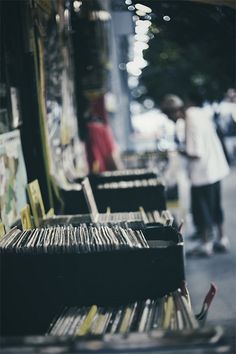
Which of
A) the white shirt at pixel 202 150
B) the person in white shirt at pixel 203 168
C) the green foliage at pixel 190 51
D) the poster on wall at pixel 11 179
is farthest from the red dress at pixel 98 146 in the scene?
the poster on wall at pixel 11 179

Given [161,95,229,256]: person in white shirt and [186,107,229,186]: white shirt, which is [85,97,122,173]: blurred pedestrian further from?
[186,107,229,186]: white shirt

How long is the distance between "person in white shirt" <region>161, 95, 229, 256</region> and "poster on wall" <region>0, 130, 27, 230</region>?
3075 millimetres

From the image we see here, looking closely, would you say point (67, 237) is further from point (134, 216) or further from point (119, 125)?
point (119, 125)

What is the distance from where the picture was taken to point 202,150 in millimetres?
5656

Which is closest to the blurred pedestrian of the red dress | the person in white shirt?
the red dress

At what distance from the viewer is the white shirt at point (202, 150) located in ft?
18.5

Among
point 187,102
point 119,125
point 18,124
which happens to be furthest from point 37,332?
point 119,125

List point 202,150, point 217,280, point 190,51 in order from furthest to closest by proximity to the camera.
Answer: point 190,51 → point 202,150 → point 217,280

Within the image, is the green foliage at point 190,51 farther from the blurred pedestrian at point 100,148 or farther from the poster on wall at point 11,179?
the blurred pedestrian at point 100,148

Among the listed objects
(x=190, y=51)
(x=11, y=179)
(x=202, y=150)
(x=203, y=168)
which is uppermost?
(x=190, y=51)

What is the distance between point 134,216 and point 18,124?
0.80 metres

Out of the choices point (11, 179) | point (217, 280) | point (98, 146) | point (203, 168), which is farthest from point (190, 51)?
point (11, 179)

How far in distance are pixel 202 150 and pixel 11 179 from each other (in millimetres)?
3383

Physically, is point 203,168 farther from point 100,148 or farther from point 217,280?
point 217,280
